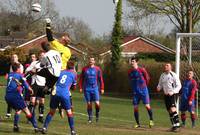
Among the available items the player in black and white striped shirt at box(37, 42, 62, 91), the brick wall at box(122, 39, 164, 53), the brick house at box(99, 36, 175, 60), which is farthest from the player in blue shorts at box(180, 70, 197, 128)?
the brick wall at box(122, 39, 164, 53)

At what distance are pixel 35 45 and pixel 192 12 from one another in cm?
3176

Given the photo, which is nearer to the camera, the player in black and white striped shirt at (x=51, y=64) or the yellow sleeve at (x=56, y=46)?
the player in black and white striped shirt at (x=51, y=64)

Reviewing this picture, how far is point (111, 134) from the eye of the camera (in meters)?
14.4

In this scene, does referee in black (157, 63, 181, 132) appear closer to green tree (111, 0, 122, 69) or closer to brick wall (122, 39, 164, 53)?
green tree (111, 0, 122, 69)

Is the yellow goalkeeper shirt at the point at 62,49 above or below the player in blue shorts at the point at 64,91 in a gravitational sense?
above

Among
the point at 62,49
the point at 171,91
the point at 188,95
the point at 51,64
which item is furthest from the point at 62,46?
the point at 188,95

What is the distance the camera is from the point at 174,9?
56.0 m

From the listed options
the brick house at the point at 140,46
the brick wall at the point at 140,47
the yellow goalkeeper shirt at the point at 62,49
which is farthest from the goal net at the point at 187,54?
the brick wall at the point at 140,47

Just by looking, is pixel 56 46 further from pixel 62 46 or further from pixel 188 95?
pixel 188 95

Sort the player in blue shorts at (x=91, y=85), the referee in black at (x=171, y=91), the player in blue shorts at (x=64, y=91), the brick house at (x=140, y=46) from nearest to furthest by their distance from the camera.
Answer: the player in blue shorts at (x=64, y=91) < the referee in black at (x=171, y=91) < the player in blue shorts at (x=91, y=85) < the brick house at (x=140, y=46)

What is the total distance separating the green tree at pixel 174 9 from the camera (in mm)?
55375

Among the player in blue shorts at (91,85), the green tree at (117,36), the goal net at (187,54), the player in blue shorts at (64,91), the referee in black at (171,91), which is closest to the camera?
the player in blue shorts at (64,91)

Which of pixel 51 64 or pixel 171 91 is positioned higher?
pixel 51 64

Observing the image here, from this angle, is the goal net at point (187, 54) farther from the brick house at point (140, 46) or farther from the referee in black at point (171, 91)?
the brick house at point (140, 46)
